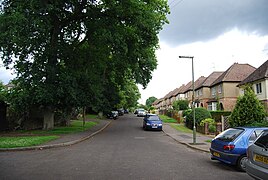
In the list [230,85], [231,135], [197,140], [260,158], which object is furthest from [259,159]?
[230,85]

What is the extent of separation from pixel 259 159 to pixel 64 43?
62.8 feet

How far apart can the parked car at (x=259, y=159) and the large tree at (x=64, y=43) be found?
15.4 meters

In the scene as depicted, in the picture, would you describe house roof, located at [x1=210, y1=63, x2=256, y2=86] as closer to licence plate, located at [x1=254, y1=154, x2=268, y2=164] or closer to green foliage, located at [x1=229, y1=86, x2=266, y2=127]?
green foliage, located at [x1=229, y1=86, x2=266, y2=127]

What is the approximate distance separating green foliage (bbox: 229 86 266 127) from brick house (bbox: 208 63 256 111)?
2635 centimetres

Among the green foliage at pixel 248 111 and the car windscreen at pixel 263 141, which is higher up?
the green foliage at pixel 248 111

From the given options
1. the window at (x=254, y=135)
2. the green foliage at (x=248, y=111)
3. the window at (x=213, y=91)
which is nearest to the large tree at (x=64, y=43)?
the green foliage at (x=248, y=111)

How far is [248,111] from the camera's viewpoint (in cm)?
1600

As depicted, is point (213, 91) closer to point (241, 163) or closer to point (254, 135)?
point (254, 135)

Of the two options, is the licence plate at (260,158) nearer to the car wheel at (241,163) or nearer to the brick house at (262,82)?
the car wheel at (241,163)

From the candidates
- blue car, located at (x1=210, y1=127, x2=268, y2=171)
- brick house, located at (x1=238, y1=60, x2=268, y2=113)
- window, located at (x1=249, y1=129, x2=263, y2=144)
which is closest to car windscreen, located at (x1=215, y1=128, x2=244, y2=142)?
blue car, located at (x1=210, y1=127, x2=268, y2=171)

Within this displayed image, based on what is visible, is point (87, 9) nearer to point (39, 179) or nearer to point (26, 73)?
point (26, 73)

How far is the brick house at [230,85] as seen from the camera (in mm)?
42281

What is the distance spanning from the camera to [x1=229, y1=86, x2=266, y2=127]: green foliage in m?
15.9

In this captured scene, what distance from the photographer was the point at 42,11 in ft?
59.3
